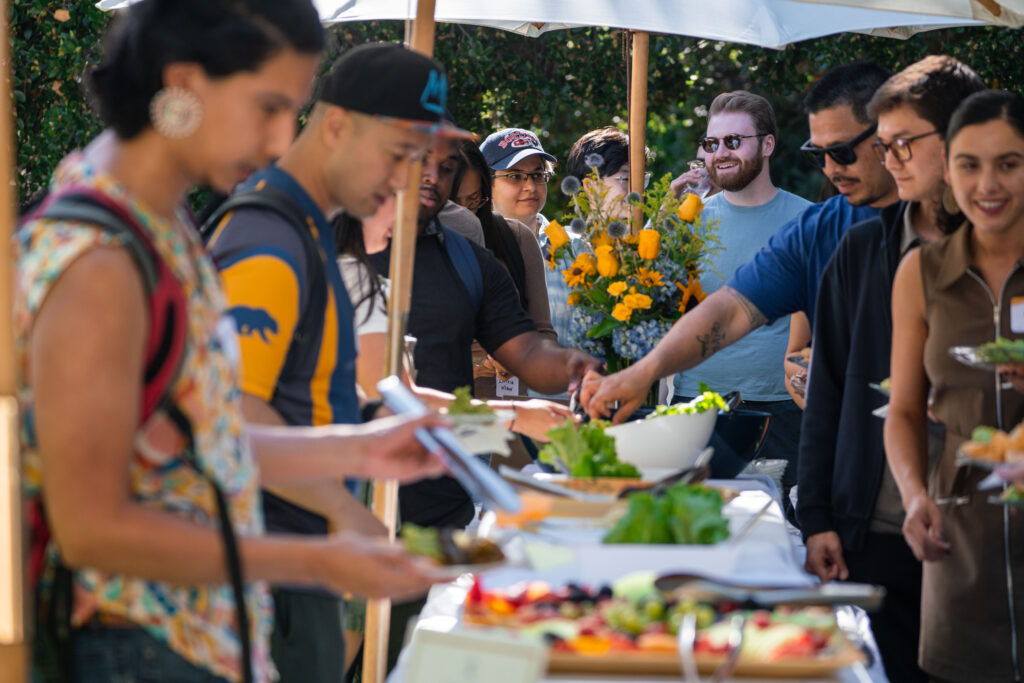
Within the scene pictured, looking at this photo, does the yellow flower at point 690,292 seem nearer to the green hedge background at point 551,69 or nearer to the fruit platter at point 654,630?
the fruit platter at point 654,630

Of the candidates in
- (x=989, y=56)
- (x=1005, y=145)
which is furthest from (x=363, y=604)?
(x=989, y=56)

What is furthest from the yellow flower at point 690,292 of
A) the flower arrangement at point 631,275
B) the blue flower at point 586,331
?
the blue flower at point 586,331

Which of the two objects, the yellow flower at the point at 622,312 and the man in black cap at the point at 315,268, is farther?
the yellow flower at the point at 622,312

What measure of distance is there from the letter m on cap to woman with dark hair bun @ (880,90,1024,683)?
Result: 1085mm

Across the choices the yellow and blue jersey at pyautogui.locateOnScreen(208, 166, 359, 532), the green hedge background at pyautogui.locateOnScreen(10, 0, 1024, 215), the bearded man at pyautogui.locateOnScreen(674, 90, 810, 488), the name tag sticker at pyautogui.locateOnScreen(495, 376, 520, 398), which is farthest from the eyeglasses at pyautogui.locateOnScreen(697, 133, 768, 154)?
the yellow and blue jersey at pyautogui.locateOnScreen(208, 166, 359, 532)

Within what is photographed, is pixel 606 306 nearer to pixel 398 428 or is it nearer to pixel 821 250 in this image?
pixel 821 250

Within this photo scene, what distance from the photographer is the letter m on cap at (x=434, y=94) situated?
78.5 inches

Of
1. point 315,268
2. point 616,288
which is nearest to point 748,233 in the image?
point 616,288

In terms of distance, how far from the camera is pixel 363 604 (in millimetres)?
2770

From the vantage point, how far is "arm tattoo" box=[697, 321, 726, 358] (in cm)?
315

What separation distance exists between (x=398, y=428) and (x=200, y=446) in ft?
1.55

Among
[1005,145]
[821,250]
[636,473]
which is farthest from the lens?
[821,250]

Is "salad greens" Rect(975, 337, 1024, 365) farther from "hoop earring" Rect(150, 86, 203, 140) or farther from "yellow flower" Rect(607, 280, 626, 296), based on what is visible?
"hoop earring" Rect(150, 86, 203, 140)

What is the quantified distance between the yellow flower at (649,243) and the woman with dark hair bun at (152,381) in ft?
6.16
